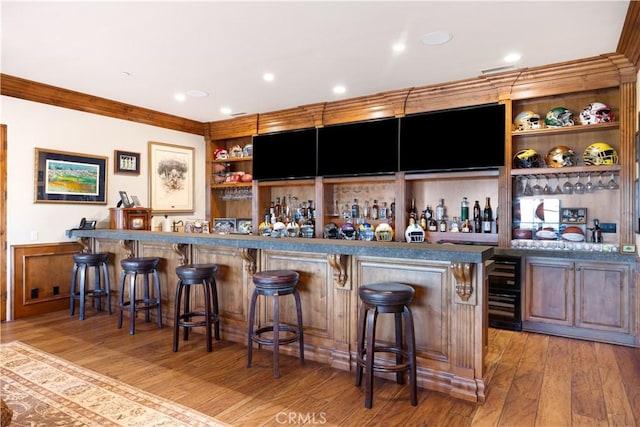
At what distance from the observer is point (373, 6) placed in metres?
2.90

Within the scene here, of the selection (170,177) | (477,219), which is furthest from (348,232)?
(170,177)

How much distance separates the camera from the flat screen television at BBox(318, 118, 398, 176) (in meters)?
5.02

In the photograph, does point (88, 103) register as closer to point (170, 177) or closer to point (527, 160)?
point (170, 177)

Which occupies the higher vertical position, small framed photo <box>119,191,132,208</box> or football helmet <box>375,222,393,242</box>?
small framed photo <box>119,191,132,208</box>

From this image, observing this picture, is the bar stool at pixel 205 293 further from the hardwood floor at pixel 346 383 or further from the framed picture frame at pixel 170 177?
the framed picture frame at pixel 170 177

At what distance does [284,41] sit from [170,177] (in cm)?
372

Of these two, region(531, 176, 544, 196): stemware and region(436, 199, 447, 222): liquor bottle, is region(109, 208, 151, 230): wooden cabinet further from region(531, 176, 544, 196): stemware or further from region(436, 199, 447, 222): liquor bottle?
region(531, 176, 544, 196): stemware

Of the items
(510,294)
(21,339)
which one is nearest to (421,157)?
(510,294)

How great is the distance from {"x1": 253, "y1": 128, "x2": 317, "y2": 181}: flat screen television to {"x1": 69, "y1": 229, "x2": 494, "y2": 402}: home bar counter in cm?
223

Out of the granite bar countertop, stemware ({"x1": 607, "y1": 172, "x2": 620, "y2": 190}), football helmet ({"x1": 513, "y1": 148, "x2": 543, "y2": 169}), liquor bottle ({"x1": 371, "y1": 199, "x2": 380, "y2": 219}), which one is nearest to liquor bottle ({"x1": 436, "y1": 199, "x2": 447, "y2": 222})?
liquor bottle ({"x1": 371, "y1": 199, "x2": 380, "y2": 219})

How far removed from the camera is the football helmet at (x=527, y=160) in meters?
4.27

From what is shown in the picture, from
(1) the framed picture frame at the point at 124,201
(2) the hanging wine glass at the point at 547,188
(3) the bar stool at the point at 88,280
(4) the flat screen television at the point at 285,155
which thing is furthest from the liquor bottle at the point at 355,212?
(3) the bar stool at the point at 88,280

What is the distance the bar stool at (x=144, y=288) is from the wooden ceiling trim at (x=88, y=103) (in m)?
2.47

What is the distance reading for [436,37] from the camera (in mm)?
3385
